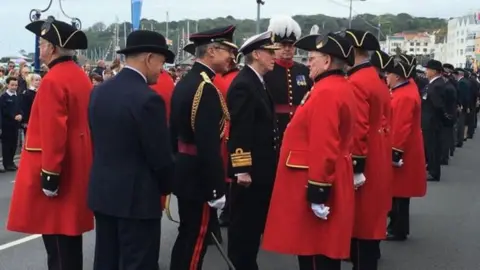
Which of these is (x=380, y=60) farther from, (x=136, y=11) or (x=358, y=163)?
(x=136, y=11)

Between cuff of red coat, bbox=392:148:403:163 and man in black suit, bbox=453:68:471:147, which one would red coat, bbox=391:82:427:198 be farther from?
man in black suit, bbox=453:68:471:147

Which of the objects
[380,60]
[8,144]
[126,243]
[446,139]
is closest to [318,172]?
[126,243]

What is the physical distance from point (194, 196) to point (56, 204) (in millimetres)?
978

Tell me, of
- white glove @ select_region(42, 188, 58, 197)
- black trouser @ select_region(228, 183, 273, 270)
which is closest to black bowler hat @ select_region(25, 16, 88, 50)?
white glove @ select_region(42, 188, 58, 197)

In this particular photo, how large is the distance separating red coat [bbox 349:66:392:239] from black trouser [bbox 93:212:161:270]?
178 centimetres

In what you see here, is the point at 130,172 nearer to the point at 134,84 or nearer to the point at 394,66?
the point at 134,84

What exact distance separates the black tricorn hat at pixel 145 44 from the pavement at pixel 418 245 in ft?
8.88

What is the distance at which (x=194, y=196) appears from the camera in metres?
4.71

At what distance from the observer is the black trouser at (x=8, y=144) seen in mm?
12836

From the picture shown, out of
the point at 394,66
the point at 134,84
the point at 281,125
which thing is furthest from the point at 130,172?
the point at 394,66

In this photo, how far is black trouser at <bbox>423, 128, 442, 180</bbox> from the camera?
38.2 feet

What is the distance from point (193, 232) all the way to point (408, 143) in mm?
3113

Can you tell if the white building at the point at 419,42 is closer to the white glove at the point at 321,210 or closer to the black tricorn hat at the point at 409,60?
the black tricorn hat at the point at 409,60

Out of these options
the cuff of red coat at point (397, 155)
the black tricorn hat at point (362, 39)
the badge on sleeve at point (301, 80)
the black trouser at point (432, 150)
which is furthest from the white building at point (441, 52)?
the black tricorn hat at point (362, 39)
